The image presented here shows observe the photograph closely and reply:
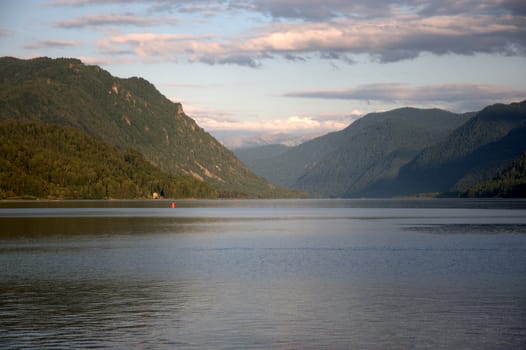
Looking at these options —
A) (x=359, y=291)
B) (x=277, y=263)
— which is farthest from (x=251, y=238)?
(x=359, y=291)

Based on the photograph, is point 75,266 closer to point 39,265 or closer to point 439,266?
point 39,265

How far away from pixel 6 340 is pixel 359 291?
83.8 feet

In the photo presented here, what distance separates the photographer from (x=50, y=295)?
50.0 meters

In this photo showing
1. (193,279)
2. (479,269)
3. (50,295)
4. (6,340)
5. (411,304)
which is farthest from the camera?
Answer: (479,269)

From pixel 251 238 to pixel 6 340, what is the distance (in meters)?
74.6

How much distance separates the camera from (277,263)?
234 feet

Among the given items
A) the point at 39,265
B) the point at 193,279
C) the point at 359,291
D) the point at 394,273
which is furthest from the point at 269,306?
the point at 39,265

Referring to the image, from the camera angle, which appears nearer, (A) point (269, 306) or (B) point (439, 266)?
(A) point (269, 306)

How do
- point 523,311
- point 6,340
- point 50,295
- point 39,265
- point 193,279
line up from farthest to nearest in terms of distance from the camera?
point 39,265 < point 193,279 < point 50,295 < point 523,311 < point 6,340

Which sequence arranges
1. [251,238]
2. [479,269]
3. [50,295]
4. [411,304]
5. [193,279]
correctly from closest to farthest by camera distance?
[411,304], [50,295], [193,279], [479,269], [251,238]

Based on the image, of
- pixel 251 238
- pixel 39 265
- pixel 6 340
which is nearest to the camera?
pixel 6 340

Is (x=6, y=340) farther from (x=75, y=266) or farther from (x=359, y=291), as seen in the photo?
(x=75, y=266)

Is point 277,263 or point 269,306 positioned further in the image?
point 277,263

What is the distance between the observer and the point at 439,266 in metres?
67.2
